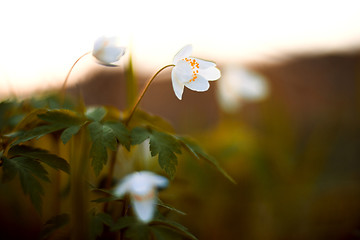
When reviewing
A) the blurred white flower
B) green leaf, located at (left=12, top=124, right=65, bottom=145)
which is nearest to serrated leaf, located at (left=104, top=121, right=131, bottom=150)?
green leaf, located at (left=12, top=124, right=65, bottom=145)

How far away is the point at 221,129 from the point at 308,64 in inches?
99.5

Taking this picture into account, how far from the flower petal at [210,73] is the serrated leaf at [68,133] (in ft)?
1.05

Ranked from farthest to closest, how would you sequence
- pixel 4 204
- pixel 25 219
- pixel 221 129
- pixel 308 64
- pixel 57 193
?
pixel 308 64
pixel 221 129
pixel 4 204
pixel 25 219
pixel 57 193

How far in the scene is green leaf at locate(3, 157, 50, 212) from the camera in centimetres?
58

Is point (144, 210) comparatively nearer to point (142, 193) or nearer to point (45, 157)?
point (142, 193)

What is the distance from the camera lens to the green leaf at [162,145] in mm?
654

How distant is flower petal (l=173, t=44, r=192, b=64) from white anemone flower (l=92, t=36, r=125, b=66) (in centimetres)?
15

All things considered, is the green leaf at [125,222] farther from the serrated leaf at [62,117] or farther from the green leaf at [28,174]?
the serrated leaf at [62,117]

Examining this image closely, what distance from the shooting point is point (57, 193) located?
0.81m

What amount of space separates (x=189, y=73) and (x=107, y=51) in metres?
0.23

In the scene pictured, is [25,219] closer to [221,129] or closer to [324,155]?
[221,129]

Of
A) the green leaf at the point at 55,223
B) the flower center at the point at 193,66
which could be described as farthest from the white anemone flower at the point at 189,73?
the green leaf at the point at 55,223

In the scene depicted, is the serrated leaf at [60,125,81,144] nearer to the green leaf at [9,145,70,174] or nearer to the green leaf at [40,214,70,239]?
the green leaf at [9,145,70,174]

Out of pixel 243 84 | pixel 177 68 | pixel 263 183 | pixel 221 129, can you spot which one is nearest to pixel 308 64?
pixel 243 84
